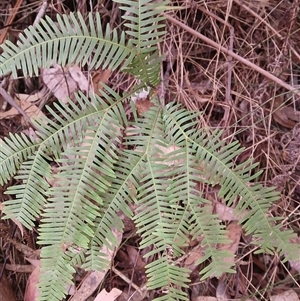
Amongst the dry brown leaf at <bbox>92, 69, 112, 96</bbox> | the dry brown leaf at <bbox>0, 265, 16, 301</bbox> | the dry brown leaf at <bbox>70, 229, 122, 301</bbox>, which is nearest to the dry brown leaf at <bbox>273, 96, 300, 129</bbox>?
the dry brown leaf at <bbox>92, 69, 112, 96</bbox>

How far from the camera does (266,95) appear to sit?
190cm

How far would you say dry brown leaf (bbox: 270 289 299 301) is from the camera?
178cm

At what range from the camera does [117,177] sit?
1.59 meters

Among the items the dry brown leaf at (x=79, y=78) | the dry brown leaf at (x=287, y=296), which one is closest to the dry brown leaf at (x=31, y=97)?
the dry brown leaf at (x=79, y=78)

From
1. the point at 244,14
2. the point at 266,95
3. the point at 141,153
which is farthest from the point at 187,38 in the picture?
the point at 141,153

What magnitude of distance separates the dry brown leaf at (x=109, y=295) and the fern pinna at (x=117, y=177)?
23 cm

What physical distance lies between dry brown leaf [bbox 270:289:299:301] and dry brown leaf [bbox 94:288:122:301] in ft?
1.91

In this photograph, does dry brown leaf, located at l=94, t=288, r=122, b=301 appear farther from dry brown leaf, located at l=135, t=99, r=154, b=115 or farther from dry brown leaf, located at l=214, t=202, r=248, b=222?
dry brown leaf, located at l=135, t=99, r=154, b=115

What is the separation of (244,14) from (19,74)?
38.9 inches

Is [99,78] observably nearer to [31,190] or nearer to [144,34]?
[144,34]

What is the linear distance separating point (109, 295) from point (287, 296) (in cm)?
67

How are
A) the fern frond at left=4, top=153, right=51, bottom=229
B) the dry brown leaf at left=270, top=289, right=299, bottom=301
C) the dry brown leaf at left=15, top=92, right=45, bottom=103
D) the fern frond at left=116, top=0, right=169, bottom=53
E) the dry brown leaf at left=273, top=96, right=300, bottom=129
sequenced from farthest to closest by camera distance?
1. the dry brown leaf at left=15, top=92, right=45, bottom=103
2. the dry brown leaf at left=273, top=96, right=300, bottom=129
3. the dry brown leaf at left=270, top=289, right=299, bottom=301
4. the fern frond at left=4, top=153, right=51, bottom=229
5. the fern frond at left=116, top=0, right=169, bottom=53

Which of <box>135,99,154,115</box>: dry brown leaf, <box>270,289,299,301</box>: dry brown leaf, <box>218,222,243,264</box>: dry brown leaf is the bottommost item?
<box>270,289,299,301</box>: dry brown leaf

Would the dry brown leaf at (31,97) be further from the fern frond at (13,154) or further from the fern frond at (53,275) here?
the fern frond at (53,275)
